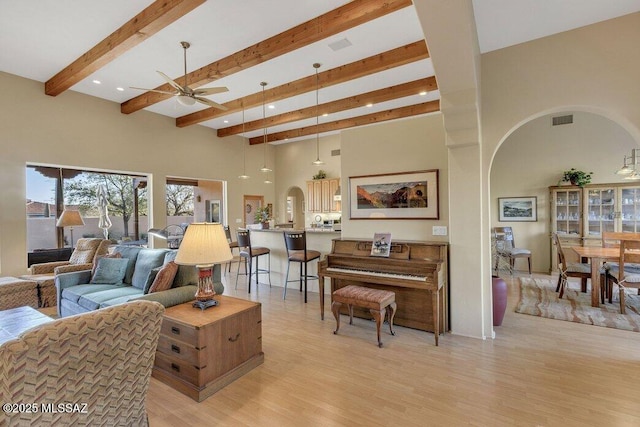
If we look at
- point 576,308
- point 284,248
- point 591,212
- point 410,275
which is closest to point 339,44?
point 410,275

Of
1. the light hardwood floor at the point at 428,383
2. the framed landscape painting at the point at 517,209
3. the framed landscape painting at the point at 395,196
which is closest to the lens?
the light hardwood floor at the point at 428,383

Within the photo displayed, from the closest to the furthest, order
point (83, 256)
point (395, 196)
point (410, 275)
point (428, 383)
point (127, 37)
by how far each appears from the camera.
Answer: point (428, 383), point (410, 275), point (127, 37), point (395, 196), point (83, 256)

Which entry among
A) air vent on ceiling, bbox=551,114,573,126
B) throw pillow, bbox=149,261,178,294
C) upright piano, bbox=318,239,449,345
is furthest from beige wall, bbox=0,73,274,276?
air vent on ceiling, bbox=551,114,573,126

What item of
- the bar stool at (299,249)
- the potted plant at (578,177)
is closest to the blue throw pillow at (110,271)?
the bar stool at (299,249)

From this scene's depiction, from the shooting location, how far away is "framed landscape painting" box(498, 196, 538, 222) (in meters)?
6.75

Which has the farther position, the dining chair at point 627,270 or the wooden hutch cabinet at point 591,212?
the wooden hutch cabinet at point 591,212

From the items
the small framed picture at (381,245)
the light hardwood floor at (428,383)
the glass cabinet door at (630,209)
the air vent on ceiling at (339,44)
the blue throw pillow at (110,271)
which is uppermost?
the air vent on ceiling at (339,44)

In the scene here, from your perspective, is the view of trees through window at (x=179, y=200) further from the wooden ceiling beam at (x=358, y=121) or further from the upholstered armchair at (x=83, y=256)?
the upholstered armchair at (x=83, y=256)

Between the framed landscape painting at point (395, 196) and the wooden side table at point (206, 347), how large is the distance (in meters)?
2.19

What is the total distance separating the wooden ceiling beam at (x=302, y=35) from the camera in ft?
10.1

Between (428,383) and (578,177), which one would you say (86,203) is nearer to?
(428,383)

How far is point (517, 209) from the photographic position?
22.7 ft

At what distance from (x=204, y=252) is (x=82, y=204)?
5820 millimetres

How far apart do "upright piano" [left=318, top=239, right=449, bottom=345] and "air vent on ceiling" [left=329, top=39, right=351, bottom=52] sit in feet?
9.04
